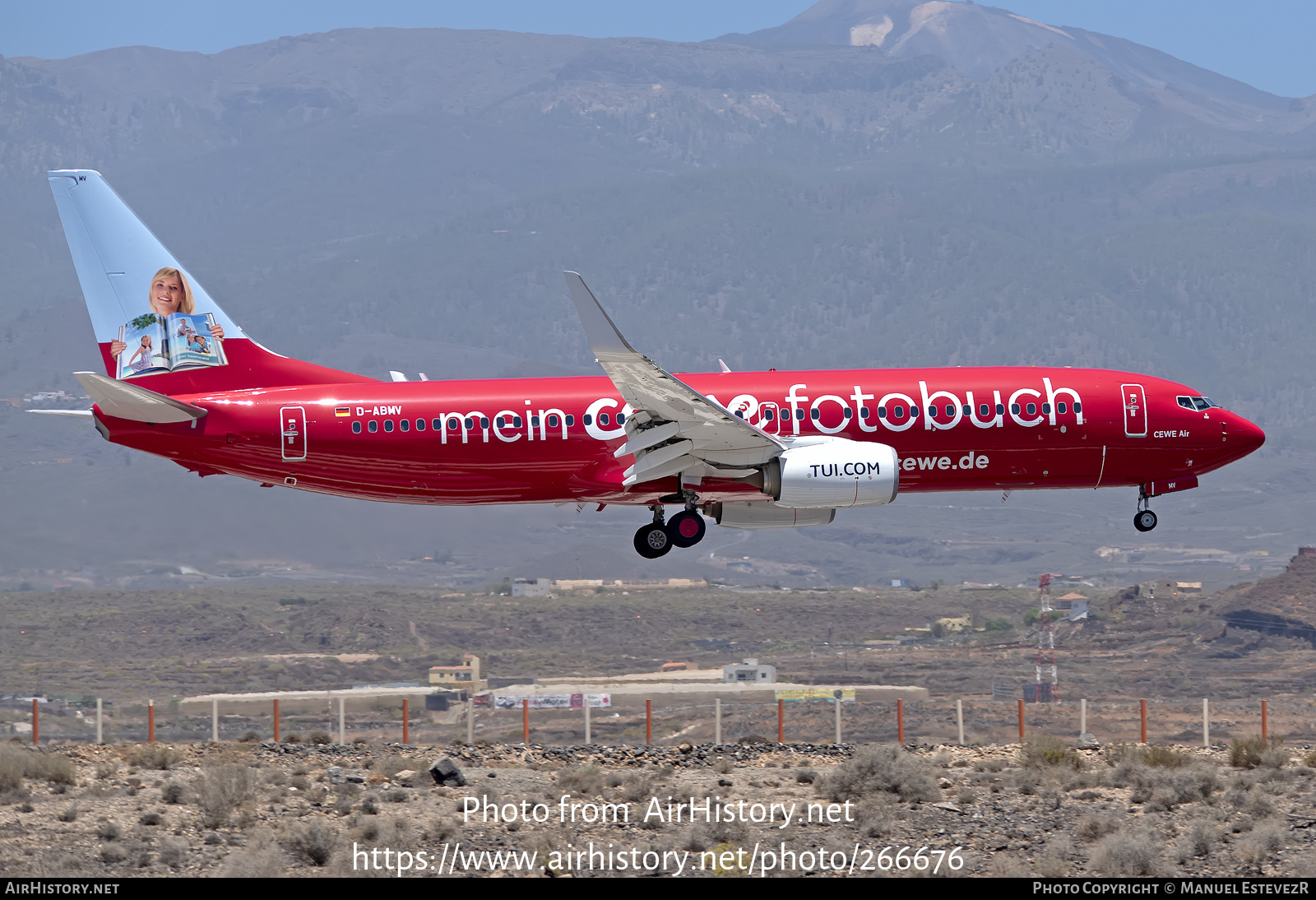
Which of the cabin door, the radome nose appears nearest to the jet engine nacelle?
the cabin door

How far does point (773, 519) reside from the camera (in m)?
46.0

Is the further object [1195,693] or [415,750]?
[1195,693]

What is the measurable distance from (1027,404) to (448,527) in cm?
11505

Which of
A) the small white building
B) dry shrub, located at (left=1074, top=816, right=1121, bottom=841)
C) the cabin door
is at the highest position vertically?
the cabin door

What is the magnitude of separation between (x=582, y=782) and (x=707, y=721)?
93.5 m

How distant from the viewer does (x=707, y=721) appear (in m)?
128

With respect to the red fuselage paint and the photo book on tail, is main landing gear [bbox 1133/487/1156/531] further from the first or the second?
the photo book on tail

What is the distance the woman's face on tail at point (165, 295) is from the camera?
45.4 metres

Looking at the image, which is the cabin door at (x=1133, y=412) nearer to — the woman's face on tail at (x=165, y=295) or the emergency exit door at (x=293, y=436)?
the emergency exit door at (x=293, y=436)

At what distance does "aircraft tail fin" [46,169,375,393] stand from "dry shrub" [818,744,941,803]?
18.4 metres

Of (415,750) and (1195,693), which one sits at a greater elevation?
(415,750)

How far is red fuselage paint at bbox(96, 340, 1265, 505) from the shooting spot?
43656 millimetres
